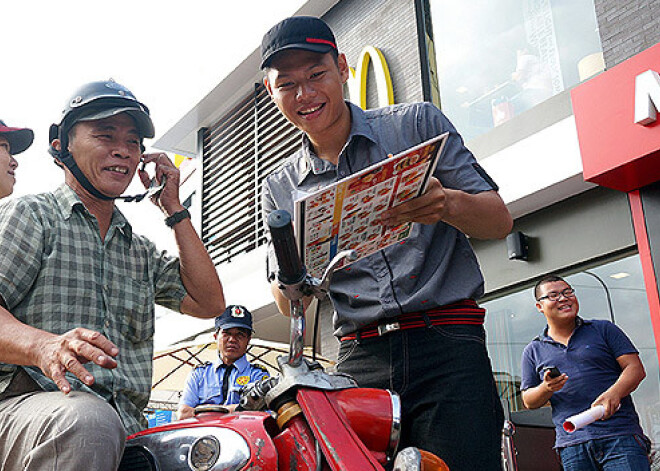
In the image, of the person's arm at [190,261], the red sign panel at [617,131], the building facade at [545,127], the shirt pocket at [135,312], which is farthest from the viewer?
the building facade at [545,127]

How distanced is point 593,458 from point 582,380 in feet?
1.68

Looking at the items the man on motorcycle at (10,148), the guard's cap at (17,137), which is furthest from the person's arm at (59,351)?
the guard's cap at (17,137)

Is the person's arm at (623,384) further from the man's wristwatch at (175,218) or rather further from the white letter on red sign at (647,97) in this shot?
the man's wristwatch at (175,218)

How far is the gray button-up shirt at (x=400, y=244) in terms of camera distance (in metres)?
2.07

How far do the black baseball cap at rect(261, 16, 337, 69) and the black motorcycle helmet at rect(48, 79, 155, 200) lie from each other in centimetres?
47

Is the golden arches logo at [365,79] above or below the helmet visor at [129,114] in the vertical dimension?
above

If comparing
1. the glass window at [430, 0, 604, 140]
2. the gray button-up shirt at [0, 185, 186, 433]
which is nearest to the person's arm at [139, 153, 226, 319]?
the gray button-up shirt at [0, 185, 186, 433]

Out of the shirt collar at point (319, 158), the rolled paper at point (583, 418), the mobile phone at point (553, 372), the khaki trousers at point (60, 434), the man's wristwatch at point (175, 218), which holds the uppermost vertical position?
the shirt collar at point (319, 158)

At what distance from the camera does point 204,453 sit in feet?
5.01

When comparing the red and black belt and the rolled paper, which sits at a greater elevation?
the red and black belt

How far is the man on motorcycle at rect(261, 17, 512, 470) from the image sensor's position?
6.27ft

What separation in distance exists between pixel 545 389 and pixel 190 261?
310 centimetres

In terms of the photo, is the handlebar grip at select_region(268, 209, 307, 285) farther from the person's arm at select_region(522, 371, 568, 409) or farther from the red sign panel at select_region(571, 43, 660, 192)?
the red sign panel at select_region(571, 43, 660, 192)

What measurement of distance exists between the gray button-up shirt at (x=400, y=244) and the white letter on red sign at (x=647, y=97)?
420 cm
